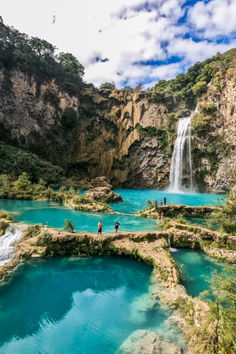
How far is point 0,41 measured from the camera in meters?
41.4

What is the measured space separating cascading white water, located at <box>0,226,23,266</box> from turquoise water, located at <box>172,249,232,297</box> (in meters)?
8.87

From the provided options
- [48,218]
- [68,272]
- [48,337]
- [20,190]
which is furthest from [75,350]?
[20,190]

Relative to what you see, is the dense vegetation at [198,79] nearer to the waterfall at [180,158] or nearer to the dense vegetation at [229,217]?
the waterfall at [180,158]

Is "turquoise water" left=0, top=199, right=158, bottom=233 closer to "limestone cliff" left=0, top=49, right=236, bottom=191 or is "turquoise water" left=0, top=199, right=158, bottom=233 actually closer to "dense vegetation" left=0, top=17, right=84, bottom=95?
"limestone cliff" left=0, top=49, right=236, bottom=191

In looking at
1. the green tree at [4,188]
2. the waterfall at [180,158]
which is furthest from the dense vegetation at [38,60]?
the green tree at [4,188]

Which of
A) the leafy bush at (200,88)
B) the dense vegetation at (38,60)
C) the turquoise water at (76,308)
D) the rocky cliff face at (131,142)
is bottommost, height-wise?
the turquoise water at (76,308)

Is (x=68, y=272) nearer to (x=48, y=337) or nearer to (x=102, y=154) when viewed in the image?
(x=48, y=337)

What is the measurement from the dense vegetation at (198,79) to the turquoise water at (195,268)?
38.0m

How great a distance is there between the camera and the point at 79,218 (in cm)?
1814

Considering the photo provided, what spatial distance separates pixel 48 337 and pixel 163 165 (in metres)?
40.2

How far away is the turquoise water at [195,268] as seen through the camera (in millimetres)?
9000

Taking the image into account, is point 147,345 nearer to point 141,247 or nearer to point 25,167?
point 141,247

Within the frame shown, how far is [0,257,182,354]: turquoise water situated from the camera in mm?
6016

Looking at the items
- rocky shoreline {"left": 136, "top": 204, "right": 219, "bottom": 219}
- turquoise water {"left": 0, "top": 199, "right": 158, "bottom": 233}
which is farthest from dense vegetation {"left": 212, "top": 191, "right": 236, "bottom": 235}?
rocky shoreline {"left": 136, "top": 204, "right": 219, "bottom": 219}
